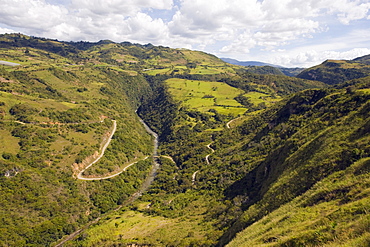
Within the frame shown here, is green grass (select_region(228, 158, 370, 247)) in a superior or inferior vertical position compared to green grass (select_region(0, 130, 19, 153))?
superior

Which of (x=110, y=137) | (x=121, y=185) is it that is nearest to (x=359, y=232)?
(x=121, y=185)

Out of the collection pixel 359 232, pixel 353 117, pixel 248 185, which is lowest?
pixel 248 185

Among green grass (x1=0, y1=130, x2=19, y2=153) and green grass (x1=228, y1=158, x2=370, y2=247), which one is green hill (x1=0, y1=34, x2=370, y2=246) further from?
green grass (x1=0, y1=130, x2=19, y2=153)

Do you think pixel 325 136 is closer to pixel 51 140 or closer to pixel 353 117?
pixel 353 117

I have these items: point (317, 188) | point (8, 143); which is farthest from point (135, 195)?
point (317, 188)

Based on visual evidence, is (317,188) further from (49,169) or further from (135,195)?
(49,169)

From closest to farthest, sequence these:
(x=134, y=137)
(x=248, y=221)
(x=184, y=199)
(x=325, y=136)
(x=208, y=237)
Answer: (x=248, y=221) → (x=325, y=136) → (x=208, y=237) → (x=184, y=199) → (x=134, y=137)

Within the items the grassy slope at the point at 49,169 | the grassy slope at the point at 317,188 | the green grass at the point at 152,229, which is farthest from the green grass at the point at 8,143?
the grassy slope at the point at 317,188

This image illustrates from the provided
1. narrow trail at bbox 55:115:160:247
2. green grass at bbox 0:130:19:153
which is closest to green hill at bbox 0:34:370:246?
green grass at bbox 0:130:19:153

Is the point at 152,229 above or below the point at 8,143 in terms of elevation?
below

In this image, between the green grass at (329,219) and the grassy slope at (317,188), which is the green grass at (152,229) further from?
the green grass at (329,219)

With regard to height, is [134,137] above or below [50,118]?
below
